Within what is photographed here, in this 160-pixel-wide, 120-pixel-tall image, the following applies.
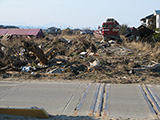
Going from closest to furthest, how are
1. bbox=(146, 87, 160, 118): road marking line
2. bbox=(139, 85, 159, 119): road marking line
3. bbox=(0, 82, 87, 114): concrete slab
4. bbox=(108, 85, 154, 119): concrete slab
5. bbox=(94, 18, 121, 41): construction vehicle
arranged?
bbox=(108, 85, 154, 119): concrete slab → bbox=(139, 85, 159, 119): road marking line → bbox=(146, 87, 160, 118): road marking line → bbox=(0, 82, 87, 114): concrete slab → bbox=(94, 18, 121, 41): construction vehicle

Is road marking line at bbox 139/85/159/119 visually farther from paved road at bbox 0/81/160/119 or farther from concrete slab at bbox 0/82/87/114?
concrete slab at bbox 0/82/87/114

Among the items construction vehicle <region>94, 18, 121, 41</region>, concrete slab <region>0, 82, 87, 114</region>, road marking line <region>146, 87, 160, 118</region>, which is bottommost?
road marking line <region>146, 87, 160, 118</region>

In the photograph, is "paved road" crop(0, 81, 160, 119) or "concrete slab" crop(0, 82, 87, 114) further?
"concrete slab" crop(0, 82, 87, 114)

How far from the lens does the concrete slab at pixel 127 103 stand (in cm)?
567

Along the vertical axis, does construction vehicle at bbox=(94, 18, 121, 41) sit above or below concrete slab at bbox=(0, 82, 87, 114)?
above

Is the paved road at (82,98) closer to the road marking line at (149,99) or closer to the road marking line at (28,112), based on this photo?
the road marking line at (149,99)

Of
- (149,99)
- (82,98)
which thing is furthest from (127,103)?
(82,98)

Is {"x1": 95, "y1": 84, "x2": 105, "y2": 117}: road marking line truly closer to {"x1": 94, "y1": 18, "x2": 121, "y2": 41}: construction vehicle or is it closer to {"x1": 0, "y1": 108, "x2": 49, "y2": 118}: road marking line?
{"x1": 0, "y1": 108, "x2": 49, "y2": 118}: road marking line

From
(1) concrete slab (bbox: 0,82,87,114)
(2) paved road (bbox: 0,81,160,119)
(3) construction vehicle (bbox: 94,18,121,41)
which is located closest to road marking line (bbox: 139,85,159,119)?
(2) paved road (bbox: 0,81,160,119)

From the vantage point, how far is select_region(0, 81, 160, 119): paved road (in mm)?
5891

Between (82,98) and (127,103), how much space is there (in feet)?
4.77

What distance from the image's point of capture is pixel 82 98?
23.0 ft

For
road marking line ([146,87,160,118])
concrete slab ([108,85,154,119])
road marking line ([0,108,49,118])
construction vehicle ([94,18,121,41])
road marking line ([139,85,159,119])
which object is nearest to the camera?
road marking line ([0,108,49,118])

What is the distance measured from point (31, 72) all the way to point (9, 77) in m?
1.11
